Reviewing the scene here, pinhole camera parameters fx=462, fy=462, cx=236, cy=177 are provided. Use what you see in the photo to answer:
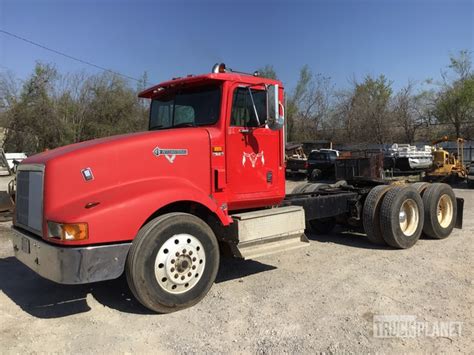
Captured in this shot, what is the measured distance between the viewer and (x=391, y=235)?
7707mm

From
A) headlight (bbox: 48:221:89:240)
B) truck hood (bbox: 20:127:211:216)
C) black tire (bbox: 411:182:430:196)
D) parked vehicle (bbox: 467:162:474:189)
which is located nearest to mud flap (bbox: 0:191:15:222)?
truck hood (bbox: 20:127:211:216)

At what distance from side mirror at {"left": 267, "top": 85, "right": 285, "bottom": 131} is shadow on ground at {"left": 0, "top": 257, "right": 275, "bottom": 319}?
2159mm

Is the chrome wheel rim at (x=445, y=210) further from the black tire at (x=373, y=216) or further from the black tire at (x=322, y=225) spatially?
A: the black tire at (x=322, y=225)

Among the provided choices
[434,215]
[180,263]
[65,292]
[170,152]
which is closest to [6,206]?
[65,292]

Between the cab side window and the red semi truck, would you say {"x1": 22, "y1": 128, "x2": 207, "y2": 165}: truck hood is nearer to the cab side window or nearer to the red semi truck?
the red semi truck

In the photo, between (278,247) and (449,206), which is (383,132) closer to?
(449,206)

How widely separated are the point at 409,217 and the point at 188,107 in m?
4.70

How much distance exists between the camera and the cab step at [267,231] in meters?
5.56

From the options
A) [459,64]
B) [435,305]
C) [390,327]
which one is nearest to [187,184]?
[390,327]

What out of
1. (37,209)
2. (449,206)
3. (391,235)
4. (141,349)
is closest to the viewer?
(141,349)

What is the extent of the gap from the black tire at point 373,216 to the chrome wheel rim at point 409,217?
18.4 inches

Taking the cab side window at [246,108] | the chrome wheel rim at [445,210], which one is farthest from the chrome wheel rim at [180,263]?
the chrome wheel rim at [445,210]

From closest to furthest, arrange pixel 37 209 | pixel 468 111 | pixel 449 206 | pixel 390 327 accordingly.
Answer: pixel 390 327 < pixel 37 209 < pixel 449 206 < pixel 468 111

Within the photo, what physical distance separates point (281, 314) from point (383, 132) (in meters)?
39.9
